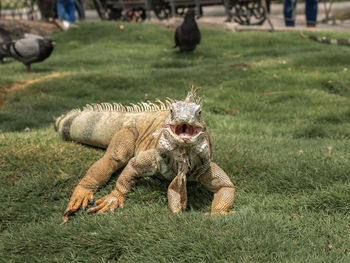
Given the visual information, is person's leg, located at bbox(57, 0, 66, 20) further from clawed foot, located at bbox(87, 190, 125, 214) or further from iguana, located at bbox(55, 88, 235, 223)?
clawed foot, located at bbox(87, 190, 125, 214)

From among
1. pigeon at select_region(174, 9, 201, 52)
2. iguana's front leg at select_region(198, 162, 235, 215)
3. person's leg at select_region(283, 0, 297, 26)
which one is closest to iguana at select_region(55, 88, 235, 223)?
iguana's front leg at select_region(198, 162, 235, 215)

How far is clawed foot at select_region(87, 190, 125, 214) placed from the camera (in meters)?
3.09

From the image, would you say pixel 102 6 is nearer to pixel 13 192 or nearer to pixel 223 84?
pixel 223 84

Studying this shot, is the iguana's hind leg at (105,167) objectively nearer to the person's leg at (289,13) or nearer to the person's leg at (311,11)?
the person's leg at (311,11)

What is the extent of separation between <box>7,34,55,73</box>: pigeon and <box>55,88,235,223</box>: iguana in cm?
544

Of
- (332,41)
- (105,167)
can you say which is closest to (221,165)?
(105,167)

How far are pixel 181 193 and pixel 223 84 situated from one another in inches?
190

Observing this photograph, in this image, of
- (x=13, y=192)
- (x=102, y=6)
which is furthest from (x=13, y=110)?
(x=102, y=6)

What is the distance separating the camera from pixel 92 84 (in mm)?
7582

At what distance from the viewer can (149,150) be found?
3.21 metres

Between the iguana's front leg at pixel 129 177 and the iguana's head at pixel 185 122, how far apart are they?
55 centimetres

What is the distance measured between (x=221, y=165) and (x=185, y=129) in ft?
4.20

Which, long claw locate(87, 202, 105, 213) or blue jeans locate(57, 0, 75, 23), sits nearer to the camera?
long claw locate(87, 202, 105, 213)

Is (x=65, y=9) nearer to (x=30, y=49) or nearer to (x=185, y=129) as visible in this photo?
(x=30, y=49)
